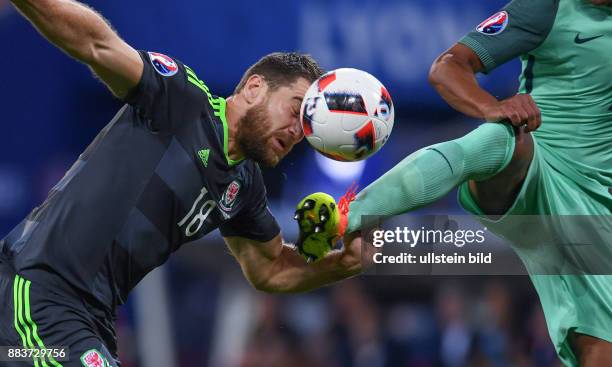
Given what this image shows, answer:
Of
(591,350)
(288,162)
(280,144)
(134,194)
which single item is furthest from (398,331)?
(134,194)

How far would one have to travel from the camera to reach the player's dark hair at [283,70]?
15.0 feet

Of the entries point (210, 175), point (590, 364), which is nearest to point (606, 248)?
point (590, 364)

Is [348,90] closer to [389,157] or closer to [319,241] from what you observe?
[319,241]

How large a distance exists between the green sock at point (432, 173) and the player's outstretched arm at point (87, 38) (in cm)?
114

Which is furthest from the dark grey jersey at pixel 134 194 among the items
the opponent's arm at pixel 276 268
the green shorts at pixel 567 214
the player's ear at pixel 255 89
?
the green shorts at pixel 567 214

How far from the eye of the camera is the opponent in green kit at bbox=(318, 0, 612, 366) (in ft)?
14.6

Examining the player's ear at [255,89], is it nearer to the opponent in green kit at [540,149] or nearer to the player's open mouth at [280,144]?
the player's open mouth at [280,144]

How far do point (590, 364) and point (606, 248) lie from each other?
0.56 metres

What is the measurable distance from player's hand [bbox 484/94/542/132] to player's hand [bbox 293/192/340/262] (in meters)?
0.82

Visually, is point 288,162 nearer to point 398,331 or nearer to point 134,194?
point 398,331

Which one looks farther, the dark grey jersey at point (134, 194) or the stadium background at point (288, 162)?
the stadium background at point (288, 162)

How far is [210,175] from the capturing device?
14.5 feet

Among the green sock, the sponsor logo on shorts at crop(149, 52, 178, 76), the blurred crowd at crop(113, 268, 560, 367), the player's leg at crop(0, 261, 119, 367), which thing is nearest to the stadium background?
the blurred crowd at crop(113, 268, 560, 367)

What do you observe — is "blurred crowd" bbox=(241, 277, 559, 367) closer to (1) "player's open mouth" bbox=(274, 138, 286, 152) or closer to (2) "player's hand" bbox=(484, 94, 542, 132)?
(1) "player's open mouth" bbox=(274, 138, 286, 152)
